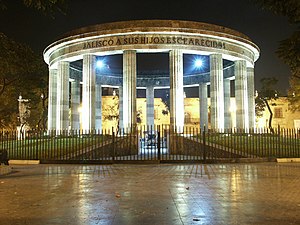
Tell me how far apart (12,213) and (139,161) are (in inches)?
433

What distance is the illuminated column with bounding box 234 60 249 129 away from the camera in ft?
94.6

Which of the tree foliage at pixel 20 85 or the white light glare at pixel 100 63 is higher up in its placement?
the white light glare at pixel 100 63

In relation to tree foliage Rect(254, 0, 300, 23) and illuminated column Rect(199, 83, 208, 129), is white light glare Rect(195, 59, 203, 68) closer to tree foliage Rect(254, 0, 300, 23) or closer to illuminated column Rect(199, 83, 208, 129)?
illuminated column Rect(199, 83, 208, 129)

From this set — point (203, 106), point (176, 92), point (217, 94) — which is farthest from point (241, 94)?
point (203, 106)

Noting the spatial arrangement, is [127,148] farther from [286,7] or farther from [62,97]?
[286,7]

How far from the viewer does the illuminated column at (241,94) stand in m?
28.8

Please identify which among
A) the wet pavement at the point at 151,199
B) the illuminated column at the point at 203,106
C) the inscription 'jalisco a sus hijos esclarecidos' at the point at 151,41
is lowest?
the wet pavement at the point at 151,199

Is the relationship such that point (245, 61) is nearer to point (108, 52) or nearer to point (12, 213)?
point (108, 52)

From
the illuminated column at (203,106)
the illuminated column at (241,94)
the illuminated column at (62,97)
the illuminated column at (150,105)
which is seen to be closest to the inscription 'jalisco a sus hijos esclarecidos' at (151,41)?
the illuminated column at (62,97)

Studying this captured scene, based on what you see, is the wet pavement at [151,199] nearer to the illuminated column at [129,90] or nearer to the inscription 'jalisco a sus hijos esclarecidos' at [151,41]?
the illuminated column at [129,90]

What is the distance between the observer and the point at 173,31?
2511 centimetres

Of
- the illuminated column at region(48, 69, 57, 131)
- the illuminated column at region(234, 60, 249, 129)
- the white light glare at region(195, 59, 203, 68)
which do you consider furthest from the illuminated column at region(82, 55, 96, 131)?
the white light glare at region(195, 59, 203, 68)

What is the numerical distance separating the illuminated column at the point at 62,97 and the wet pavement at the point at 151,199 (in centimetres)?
1667

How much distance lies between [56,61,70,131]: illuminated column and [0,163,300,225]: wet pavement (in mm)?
16673
